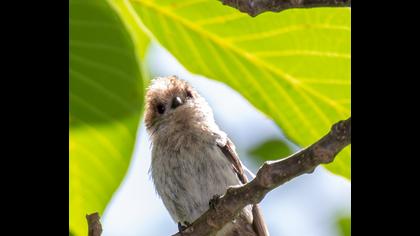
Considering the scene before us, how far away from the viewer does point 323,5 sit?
5.67 feet

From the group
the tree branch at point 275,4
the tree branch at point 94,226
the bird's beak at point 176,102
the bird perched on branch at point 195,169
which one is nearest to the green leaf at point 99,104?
the tree branch at point 94,226

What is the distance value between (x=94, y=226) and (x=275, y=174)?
1.71ft

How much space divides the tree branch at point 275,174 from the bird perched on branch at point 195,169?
145cm

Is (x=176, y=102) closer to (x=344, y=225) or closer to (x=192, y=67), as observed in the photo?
(x=344, y=225)

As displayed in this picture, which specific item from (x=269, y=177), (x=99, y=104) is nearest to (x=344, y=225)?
(x=99, y=104)

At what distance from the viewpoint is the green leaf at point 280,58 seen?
257 centimetres

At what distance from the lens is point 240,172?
419 centimetres

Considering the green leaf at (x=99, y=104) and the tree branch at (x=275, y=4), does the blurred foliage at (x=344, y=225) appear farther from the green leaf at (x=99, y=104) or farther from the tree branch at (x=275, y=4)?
the tree branch at (x=275, y=4)

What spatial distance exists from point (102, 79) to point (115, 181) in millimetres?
333

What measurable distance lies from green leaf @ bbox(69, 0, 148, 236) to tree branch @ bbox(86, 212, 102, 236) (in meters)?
0.23

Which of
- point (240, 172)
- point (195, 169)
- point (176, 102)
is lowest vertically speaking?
point (240, 172)
